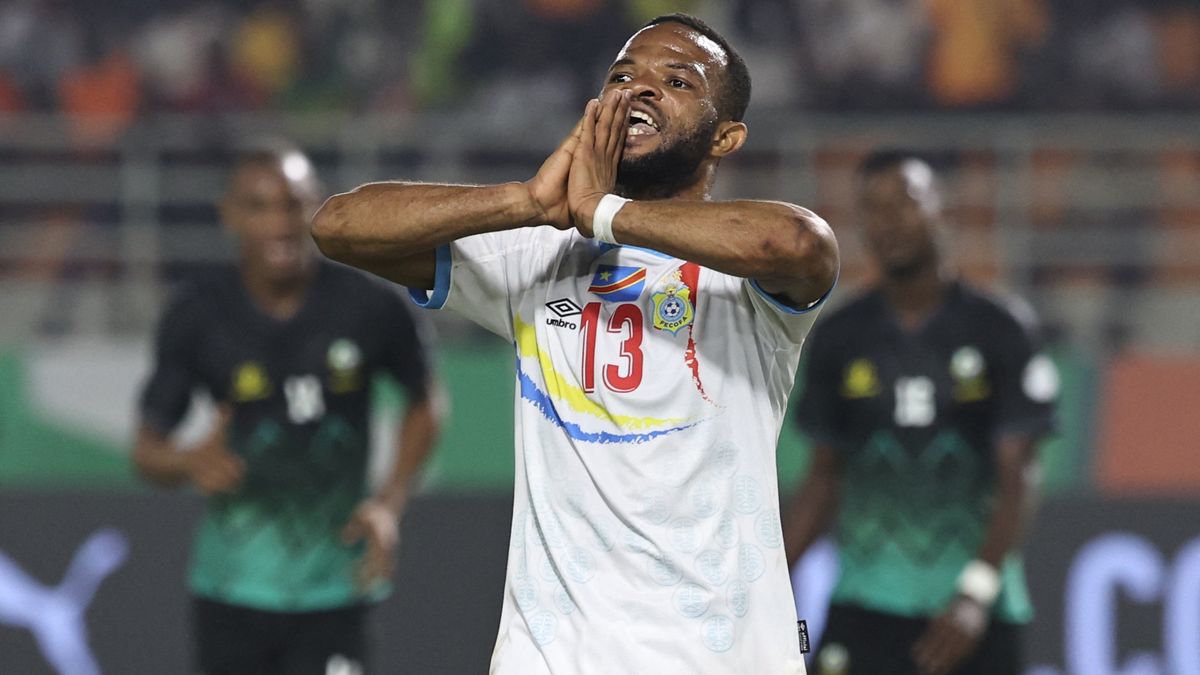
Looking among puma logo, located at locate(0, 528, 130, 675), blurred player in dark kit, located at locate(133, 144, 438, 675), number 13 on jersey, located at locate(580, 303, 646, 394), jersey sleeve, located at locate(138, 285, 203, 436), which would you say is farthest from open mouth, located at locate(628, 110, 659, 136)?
puma logo, located at locate(0, 528, 130, 675)

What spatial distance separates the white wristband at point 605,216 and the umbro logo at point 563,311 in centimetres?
27

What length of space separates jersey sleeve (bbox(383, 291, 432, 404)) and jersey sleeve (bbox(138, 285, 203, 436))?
65 centimetres

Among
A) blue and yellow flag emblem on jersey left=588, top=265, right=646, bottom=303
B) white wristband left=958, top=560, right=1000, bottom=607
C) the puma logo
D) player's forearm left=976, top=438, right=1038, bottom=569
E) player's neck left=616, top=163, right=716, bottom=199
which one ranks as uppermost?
player's neck left=616, top=163, right=716, bottom=199

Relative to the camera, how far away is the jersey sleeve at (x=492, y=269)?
3.51m

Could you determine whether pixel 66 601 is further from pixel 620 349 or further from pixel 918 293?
pixel 620 349

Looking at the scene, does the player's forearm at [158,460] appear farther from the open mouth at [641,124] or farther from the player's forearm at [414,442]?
the open mouth at [641,124]

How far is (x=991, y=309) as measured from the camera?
242 inches

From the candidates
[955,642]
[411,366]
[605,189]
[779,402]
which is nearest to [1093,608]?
[955,642]

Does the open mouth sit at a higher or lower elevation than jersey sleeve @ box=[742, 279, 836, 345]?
higher

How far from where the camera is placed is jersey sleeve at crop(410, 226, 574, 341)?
3.51 metres

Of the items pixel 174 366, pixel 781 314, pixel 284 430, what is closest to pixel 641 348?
pixel 781 314

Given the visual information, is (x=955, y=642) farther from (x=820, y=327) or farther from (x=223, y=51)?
(x=223, y=51)

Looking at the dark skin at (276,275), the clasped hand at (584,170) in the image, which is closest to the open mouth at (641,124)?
the clasped hand at (584,170)

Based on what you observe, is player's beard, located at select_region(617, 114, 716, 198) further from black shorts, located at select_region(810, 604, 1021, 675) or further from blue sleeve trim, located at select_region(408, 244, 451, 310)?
black shorts, located at select_region(810, 604, 1021, 675)
